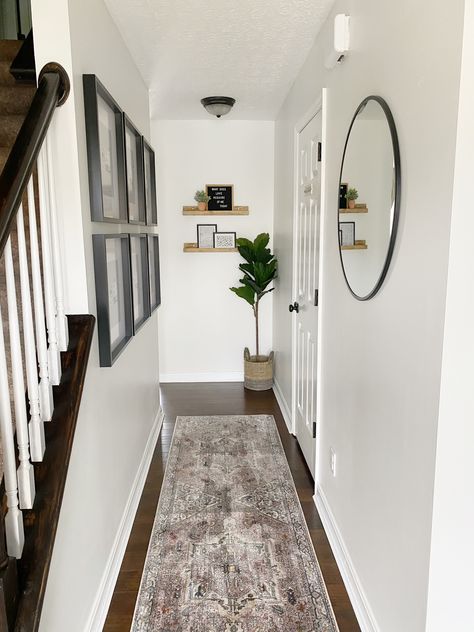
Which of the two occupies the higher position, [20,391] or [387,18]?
[387,18]

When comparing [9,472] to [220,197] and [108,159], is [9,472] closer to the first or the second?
[108,159]

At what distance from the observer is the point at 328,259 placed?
2.37 meters

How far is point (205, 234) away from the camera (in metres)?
4.54

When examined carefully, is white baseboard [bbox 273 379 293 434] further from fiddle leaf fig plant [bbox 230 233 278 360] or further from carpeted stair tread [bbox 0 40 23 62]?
carpeted stair tread [bbox 0 40 23 62]

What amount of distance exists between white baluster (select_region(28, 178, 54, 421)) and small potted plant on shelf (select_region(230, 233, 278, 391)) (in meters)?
2.99

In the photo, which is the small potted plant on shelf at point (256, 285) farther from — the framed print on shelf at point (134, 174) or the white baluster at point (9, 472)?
the white baluster at point (9, 472)

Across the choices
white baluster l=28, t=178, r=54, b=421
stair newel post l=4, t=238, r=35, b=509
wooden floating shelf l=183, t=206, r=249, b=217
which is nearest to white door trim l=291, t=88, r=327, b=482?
wooden floating shelf l=183, t=206, r=249, b=217

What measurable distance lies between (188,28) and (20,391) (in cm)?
208

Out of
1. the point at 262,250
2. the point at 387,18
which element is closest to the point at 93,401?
the point at 387,18

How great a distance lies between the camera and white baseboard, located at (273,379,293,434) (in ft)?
11.7

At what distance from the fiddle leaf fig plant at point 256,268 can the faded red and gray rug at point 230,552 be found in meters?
Result: 1.55

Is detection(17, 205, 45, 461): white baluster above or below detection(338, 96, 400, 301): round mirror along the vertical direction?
below

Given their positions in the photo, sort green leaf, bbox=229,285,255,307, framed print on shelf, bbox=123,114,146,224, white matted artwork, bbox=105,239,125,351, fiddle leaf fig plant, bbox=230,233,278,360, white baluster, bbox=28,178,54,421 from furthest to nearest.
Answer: green leaf, bbox=229,285,255,307, fiddle leaf fig plant, bbox=230,233,278,360, framed print on shelf, bbox=123,114,146,224, white matted artwork, bbox=105,239,125,351, white baluster, bbox=28,178,54,421

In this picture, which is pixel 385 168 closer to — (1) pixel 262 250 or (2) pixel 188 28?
(2) pixel 188 28
